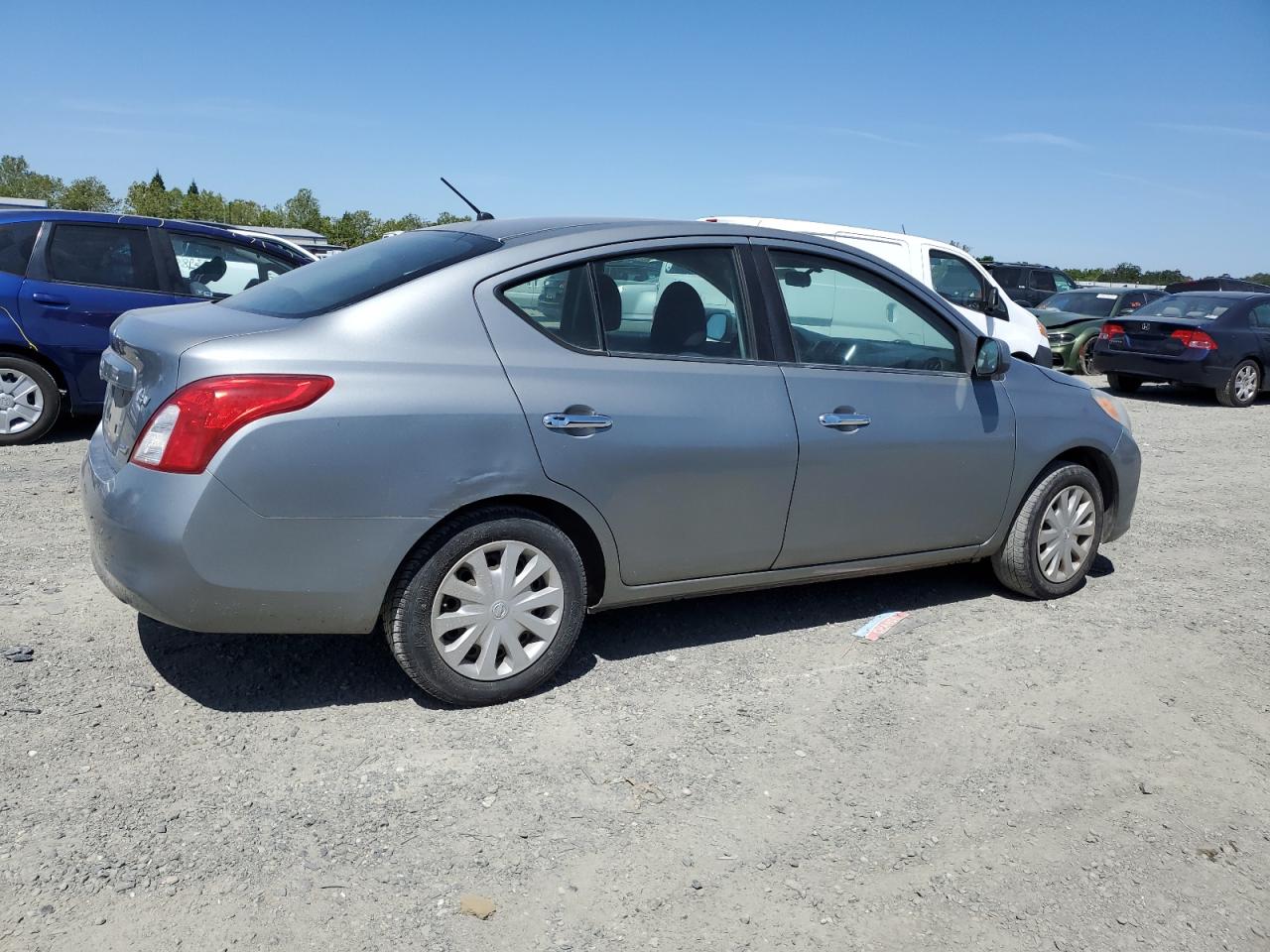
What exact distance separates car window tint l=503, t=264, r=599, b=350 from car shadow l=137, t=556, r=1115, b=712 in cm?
133

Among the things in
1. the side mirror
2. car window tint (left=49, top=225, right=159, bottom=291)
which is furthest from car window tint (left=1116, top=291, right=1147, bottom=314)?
car window tint (left=49, top=225, right=159, bottom=291)

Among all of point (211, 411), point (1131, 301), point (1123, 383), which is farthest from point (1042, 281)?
point (211, 411)

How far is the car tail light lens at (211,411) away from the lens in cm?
343

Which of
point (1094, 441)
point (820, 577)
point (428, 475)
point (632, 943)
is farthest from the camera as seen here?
point (1094, 441)

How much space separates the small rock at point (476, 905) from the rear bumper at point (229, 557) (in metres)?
1.14

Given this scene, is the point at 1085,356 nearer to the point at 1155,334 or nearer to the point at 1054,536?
the point at 1155,334

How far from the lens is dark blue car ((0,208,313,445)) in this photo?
26.7ft

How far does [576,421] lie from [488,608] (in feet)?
2.36

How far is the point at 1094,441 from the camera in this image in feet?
18.0

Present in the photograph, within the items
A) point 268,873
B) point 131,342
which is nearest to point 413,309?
point 131,342

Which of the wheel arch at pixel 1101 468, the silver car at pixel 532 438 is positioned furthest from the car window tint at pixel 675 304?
the wheel arch at pixel 1101 468

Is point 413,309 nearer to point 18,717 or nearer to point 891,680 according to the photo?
point 18,717

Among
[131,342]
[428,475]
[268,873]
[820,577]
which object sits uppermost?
[131,342]

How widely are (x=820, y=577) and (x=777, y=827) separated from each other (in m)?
1.61
